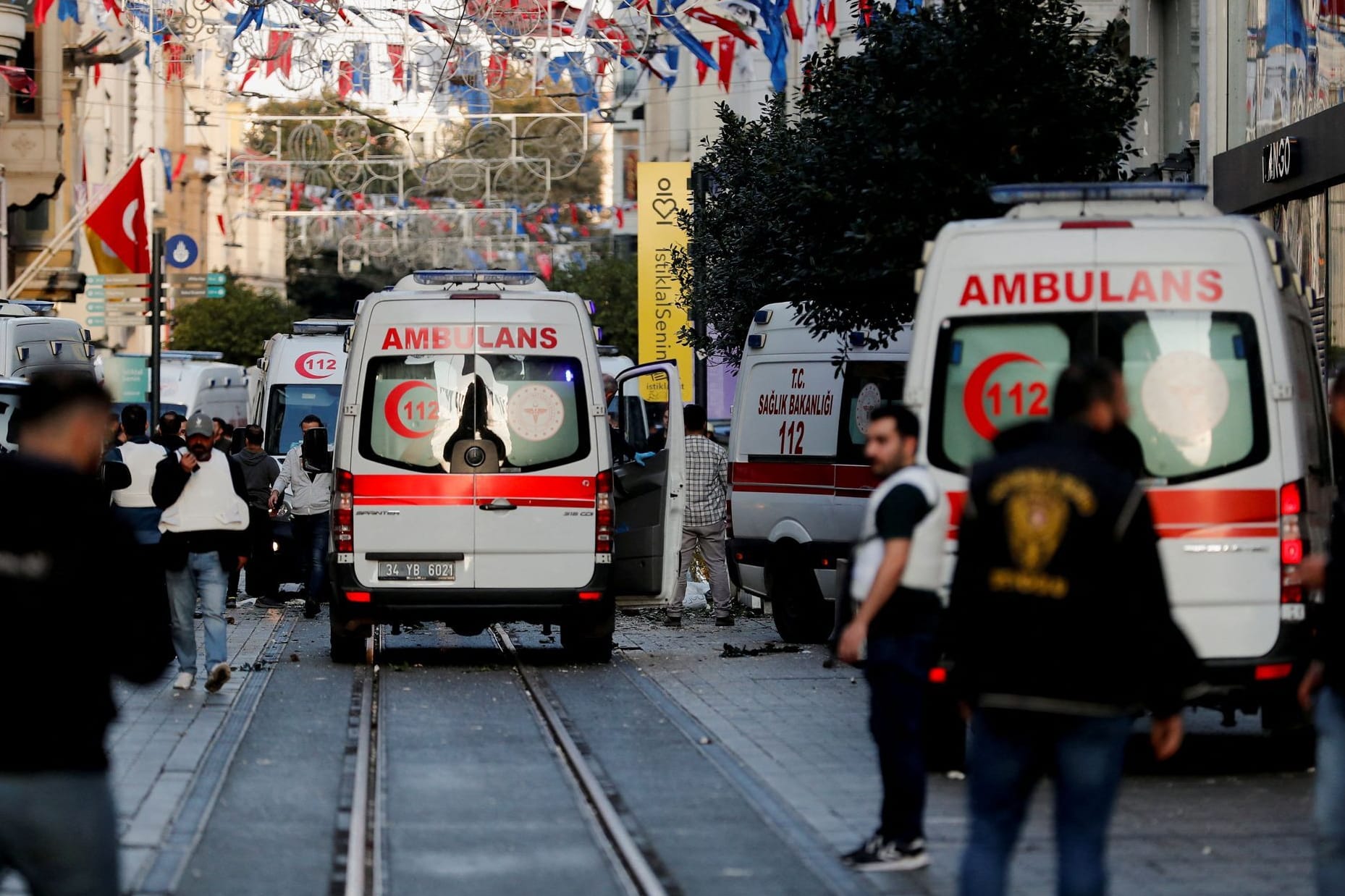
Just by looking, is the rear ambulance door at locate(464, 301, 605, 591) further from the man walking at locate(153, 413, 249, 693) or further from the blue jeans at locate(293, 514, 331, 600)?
the blue jeans at locate(293, 514, 331, 600)

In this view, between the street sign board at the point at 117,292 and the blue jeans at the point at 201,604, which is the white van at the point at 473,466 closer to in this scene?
the blue jeans at the point at 201,604

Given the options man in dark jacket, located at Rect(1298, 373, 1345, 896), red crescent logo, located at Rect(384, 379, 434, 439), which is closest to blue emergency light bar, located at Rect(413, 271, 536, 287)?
red crescent logo, located at Rect(384, 379, 434, 439)

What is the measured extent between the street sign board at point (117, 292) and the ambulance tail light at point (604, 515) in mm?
25306

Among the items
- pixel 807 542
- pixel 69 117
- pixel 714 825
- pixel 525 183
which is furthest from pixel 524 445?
pixel 525 183

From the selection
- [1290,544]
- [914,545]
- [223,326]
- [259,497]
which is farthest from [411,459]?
[223,326]

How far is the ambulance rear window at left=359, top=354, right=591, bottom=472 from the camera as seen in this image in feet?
52.5

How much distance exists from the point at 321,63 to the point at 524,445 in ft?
28.9

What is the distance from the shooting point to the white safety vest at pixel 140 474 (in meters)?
15.2

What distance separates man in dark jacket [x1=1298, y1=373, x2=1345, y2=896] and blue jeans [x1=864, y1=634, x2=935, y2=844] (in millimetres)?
1681

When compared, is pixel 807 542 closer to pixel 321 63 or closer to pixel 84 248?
pixel 321 63

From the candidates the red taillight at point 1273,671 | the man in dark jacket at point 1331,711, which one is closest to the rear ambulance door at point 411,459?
the red taillight at point 1273,671

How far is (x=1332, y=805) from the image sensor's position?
611 centimetres

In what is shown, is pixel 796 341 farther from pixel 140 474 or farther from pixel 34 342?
pixel 34 342

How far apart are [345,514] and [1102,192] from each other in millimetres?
6671
